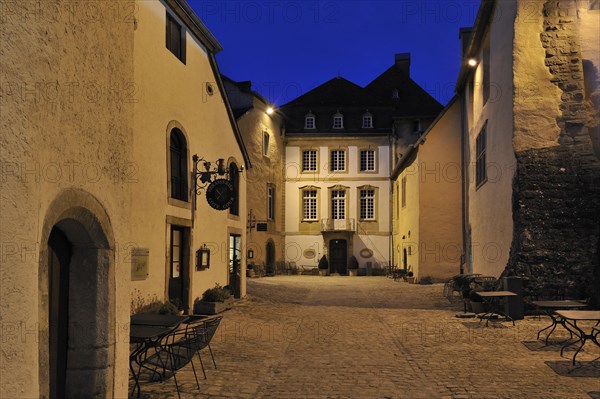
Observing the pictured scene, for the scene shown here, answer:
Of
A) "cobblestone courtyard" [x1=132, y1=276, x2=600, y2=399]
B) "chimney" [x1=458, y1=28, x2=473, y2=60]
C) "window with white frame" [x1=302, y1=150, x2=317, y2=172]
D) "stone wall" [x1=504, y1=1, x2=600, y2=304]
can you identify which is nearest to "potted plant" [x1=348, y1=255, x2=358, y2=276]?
"window with white frame" [x1=302, y1=150, x2=317, y2=172]

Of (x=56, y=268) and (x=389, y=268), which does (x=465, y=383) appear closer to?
(x=56, y=268)

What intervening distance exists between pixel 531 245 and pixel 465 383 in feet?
24.0

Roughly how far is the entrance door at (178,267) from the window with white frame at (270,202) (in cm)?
2129

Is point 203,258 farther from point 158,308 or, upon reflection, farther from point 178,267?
point 158,308

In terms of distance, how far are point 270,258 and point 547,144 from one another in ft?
73.6

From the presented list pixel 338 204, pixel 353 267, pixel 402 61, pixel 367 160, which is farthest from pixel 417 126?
pixel 353 267

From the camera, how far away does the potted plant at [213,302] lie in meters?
13.4

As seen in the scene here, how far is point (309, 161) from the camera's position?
3781 centimetres

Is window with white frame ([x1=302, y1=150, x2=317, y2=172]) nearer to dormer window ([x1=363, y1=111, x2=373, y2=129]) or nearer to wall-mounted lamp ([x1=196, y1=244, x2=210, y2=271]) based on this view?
dormer window ([x1=363, y1=111, x2=373, y2=129])

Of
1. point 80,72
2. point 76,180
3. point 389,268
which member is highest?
point 80,72

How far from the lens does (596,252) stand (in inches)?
514

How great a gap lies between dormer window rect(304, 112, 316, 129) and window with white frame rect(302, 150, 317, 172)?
1.82 metres

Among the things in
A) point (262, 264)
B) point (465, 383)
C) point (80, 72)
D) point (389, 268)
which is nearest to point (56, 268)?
point (80, 72)

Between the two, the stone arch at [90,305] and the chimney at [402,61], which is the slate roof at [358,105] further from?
the stone arch at [90,305]
